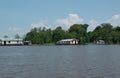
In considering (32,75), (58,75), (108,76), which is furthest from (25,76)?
(108,76)

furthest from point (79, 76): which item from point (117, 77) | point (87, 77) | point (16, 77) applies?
point (16, 77)

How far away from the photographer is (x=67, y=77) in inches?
1183

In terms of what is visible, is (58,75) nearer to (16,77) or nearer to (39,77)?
(39,77)

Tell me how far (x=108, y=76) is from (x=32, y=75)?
738cm

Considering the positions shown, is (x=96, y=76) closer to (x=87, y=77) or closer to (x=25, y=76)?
(x=87, y=77)

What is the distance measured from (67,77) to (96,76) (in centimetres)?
282

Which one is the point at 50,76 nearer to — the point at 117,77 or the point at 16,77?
A: the point at 16,77

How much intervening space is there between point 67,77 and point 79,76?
1.35 m

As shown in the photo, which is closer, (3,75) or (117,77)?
(117,77)

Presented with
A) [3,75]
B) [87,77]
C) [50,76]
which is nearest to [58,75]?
[50,76]

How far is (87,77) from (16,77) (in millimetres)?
6622

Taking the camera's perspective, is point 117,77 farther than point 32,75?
No

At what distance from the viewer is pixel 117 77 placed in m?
29.8

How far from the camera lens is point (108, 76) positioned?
3061 centimetres
